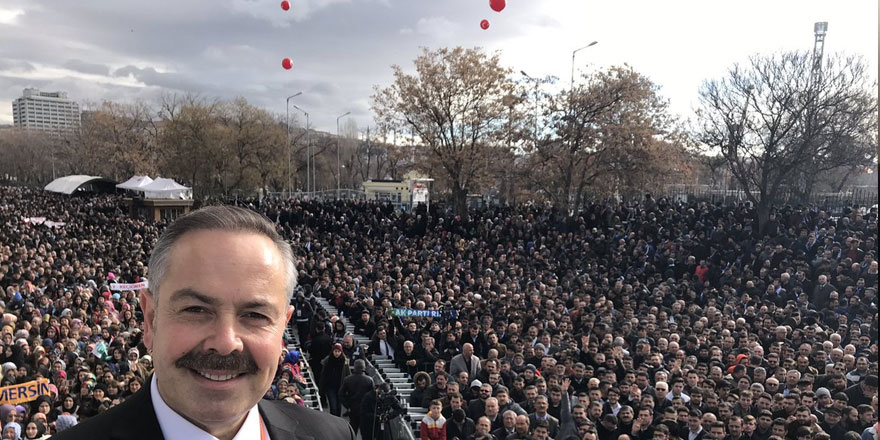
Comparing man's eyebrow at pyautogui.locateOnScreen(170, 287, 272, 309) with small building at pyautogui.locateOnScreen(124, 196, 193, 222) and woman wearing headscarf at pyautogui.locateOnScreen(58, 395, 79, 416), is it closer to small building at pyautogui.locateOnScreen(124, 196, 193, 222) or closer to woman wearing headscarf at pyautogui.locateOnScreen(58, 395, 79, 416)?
woman wearing headscarf at pyautogui.locateOnScreen(58, 395, 79, 416)

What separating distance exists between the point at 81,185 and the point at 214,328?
6103 centimetres

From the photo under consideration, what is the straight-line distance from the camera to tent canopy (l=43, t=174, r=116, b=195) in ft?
170

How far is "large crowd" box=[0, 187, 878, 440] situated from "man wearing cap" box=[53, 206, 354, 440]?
469 cm

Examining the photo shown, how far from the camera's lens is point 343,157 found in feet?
260

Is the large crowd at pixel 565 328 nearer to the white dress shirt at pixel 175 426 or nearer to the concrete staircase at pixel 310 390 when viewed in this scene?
the concrete staircase at pixel 310 390

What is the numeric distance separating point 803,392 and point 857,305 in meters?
4.90

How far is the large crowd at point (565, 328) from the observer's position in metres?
6.09

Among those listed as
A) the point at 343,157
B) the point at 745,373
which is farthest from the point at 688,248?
the point at 343,157

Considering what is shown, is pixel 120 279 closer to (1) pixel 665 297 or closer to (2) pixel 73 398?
(2) pixel 73 398

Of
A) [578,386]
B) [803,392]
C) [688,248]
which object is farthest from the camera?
[688,248]

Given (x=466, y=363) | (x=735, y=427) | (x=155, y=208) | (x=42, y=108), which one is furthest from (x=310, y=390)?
(x=42, y=108)

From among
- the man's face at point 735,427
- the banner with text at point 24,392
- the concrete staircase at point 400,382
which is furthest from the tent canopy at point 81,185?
the man's face at point 735,427

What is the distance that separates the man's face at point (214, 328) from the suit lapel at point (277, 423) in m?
0.25

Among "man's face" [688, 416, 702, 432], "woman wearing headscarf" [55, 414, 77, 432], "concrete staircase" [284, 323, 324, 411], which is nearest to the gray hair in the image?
"man's face" [688, 416, 702, 432]
